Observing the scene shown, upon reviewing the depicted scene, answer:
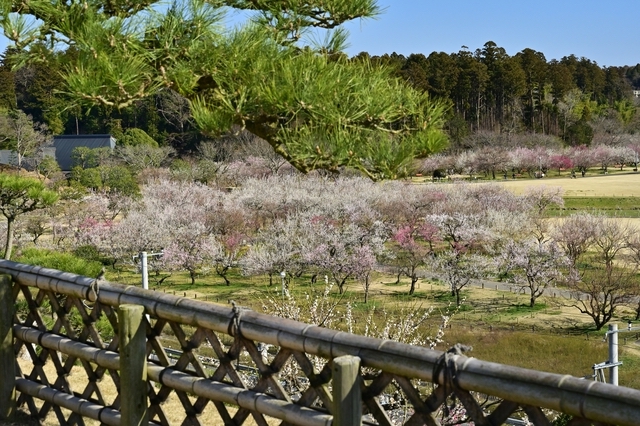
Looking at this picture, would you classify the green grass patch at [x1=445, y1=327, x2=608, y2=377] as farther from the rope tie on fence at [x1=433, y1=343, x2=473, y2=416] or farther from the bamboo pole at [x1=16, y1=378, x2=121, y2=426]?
the rope tie on fence at [x1=433, y1=343, x2=473, y2=416]

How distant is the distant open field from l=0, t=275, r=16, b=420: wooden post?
2572cm

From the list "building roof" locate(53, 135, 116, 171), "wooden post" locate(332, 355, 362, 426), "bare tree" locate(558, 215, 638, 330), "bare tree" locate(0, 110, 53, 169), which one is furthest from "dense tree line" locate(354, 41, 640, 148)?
"wooden post" locate(332, 355, 362, 426)

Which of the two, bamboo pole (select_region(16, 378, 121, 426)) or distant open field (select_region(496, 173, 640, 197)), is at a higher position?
bamboo pole (select_region(16, 378, 121, 426))

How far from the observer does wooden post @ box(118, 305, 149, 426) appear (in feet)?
7.09

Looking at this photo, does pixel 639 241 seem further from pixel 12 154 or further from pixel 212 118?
pixel 12 154

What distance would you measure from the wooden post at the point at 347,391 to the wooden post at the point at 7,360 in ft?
5.40

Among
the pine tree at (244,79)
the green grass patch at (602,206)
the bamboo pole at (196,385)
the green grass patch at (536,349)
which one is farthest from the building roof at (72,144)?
the bamboo pole at (196,385)

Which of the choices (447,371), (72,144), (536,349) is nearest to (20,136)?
(72,144)

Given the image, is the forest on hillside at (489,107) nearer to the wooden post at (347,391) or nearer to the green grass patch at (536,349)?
the green grass patch at (536,349)

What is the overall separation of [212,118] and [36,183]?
605cm

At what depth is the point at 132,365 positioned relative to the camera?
2.19m

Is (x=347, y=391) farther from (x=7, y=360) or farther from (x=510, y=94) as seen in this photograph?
(x=510, y=94)

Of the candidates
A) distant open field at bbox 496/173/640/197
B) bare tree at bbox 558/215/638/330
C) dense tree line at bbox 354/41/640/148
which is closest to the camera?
bare tree at bbox 558/215/638/330

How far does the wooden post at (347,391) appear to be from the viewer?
167cm
